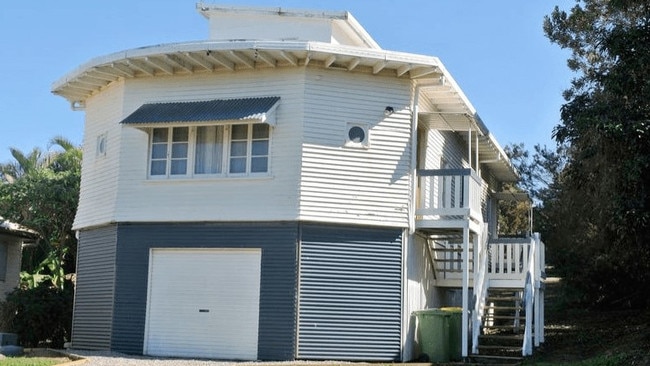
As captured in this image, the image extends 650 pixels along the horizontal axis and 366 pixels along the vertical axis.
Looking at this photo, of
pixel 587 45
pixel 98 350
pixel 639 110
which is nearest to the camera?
pixel 639 110

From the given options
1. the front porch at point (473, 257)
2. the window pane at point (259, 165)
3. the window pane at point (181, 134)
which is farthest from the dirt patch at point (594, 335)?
the window pane at point (181, 134)

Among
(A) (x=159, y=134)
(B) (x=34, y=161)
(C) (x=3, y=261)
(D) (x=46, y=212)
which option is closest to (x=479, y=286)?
(A) (x=159, y=134)

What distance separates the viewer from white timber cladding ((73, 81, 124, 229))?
1858 cm

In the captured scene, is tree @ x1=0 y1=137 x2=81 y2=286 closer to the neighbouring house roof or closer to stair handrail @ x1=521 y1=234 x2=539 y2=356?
the neighbouring house roof

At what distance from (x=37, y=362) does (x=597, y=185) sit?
11031mm

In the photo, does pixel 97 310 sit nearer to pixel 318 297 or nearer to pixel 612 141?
pixel 318 297

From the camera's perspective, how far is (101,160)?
1923 centimetres

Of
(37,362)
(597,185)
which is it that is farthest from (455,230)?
(37,362)

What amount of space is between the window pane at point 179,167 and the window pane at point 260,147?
1618 mm

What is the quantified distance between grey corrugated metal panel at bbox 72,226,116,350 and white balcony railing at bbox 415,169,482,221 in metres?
6.77

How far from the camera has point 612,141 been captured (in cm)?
1534

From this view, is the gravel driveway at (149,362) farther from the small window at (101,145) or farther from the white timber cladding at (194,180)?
the small window at (101,145)

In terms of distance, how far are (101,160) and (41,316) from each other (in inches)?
185

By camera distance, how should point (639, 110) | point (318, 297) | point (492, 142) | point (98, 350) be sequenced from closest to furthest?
point (639, 110) → point (318, 297) → point (98, 350) → point (492, 142)
